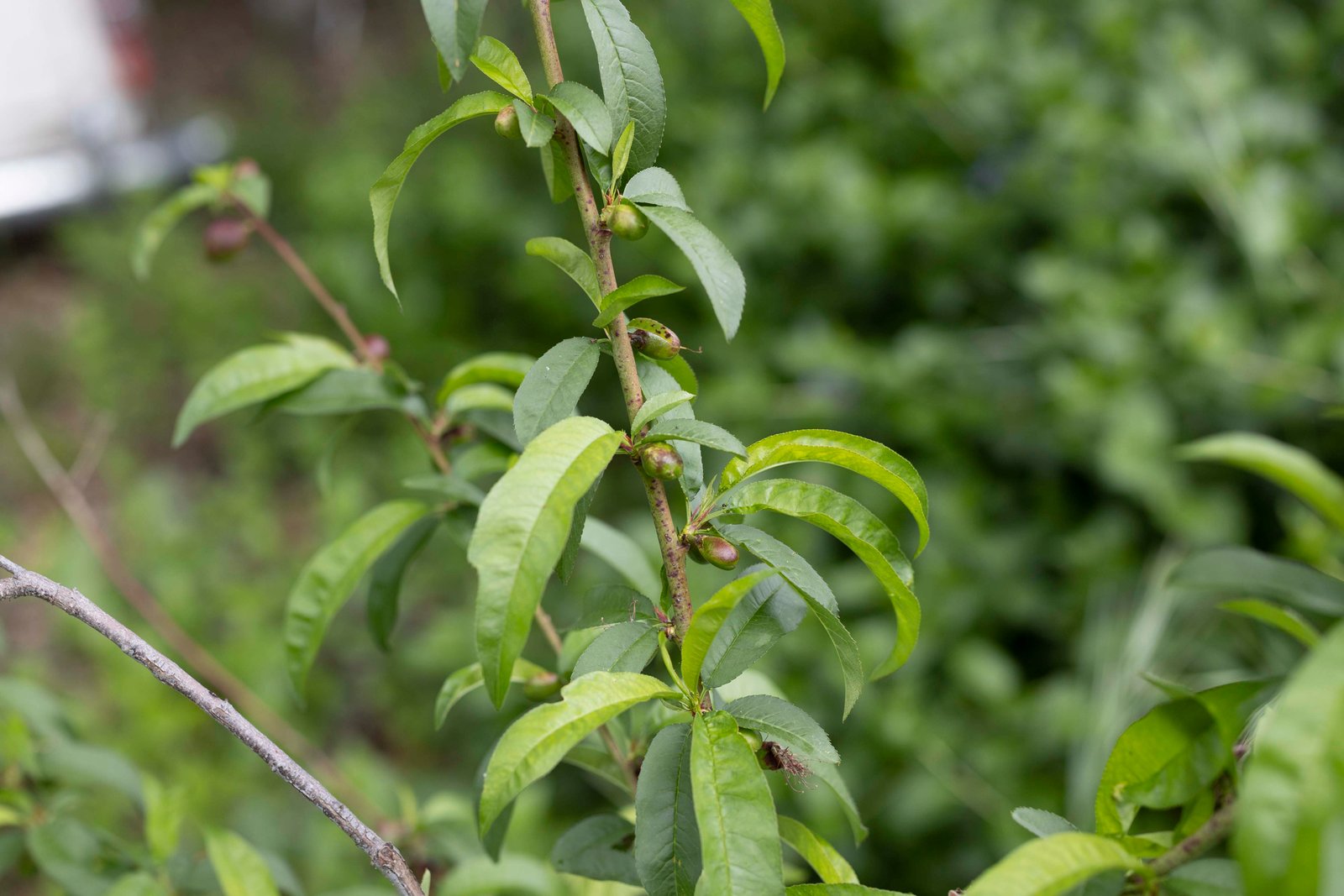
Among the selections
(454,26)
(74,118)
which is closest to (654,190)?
(454,26)

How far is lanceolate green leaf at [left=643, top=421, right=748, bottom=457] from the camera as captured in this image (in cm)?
52

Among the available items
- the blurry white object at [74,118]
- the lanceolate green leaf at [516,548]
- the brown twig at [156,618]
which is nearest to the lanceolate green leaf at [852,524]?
the lanceolate green leaf at [516,548]

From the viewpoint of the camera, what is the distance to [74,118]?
385cm

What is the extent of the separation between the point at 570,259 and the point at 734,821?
0.31 meters

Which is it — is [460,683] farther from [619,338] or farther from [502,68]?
[502,68]

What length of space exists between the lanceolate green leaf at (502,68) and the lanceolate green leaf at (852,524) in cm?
25

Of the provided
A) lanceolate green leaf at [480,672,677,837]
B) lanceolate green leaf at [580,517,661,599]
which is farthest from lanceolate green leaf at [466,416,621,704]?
lanceolate green leaf at [580,517,661,599]

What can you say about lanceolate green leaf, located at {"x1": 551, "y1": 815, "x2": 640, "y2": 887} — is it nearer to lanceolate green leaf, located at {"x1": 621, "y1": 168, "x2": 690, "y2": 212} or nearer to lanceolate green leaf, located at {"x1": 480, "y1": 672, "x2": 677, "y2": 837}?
lanceolate green leaf, located at {"x1": 480, "y1": 672, "x2": 677, "y2": 837}

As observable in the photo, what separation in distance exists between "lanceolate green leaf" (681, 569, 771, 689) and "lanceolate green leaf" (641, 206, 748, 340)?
0.45 feet

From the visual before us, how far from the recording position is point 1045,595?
188 centimetres

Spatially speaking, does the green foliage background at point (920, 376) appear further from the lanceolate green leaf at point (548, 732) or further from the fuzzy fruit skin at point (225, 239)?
the lanceolate green leaf at point (548, 732)

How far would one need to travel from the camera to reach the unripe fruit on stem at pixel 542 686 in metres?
0.71

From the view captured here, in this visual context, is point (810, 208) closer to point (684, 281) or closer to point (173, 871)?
point (684, 281)

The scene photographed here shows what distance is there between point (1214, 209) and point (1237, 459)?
6.11ft
